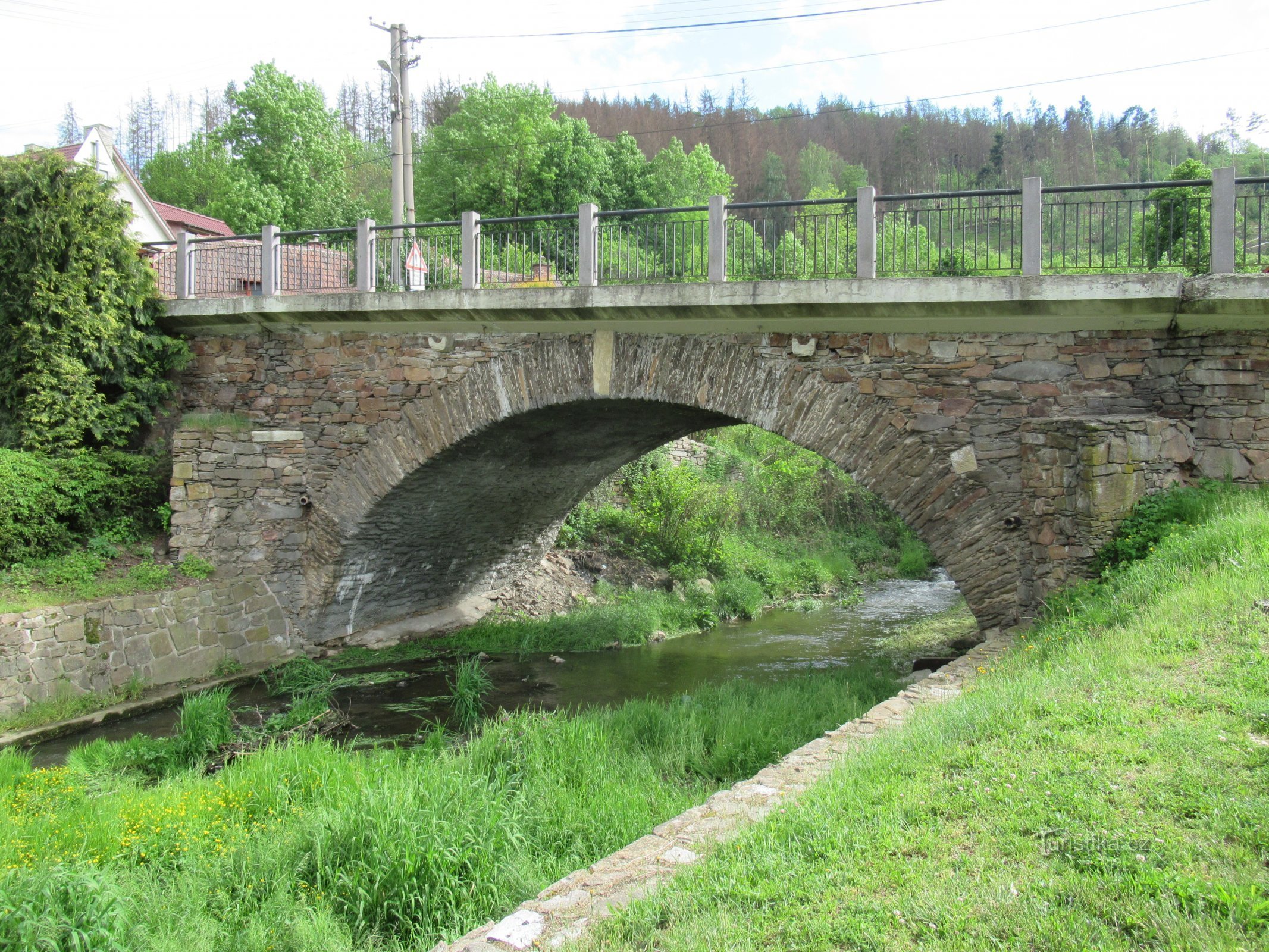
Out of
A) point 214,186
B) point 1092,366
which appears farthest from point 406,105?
point 214,186

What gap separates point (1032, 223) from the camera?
7613mm

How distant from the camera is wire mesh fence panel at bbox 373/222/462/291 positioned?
34.4 ft

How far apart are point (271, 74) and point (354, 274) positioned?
20.0 meters

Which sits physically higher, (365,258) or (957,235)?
(365,258)

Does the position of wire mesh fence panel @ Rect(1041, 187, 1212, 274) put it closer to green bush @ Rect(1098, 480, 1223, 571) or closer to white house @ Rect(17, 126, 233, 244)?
green bush @ Rect(1098, 480, 1223, 571)

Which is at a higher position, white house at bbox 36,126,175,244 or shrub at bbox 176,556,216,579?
white house at bbox 36,126,175,244

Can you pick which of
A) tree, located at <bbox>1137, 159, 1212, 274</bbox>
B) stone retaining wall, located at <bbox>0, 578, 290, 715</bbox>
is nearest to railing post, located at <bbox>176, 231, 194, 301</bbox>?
stone retaining wall, located at <bbox>0, 578, 290, 715</bbox>

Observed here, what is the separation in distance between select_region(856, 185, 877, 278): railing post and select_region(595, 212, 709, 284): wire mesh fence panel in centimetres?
166

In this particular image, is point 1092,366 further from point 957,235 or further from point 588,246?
point 588,246

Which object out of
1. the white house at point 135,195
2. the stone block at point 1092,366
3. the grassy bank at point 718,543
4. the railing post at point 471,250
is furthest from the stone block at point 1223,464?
the white house at point 135,195

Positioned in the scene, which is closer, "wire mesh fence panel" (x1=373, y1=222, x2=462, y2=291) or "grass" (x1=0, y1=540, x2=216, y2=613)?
"grass" (x1=0, y1=540, x2=216, y2=613)

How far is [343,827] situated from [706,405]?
Result: 17.3 feet

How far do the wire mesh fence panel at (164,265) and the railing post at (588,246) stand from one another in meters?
5.84

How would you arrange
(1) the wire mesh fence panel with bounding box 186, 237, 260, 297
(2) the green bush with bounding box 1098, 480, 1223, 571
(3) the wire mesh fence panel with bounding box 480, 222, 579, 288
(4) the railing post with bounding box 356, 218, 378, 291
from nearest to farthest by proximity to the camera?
1. (2) the green bush with bounding box 1098, 480, 1223, 571
2. (3) the wire mesh fence panel with bounding box 480, 222, 579, 288
3. (4) the railing post with bounding box 356, 218, 378, 291
4. (1) the wire mesh fence panel with bounding box 186, 237, 260, 297
